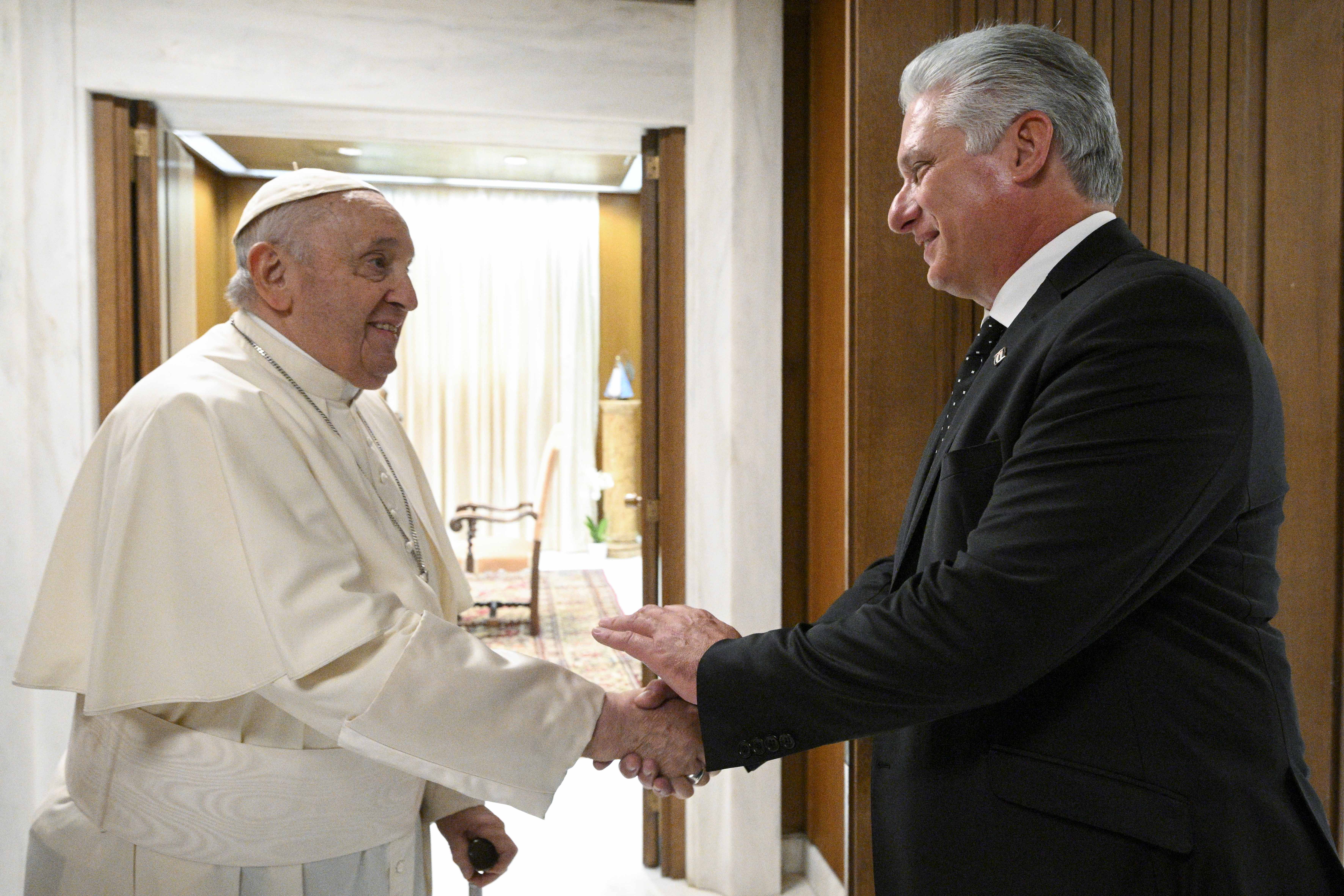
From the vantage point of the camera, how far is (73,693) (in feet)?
9.91

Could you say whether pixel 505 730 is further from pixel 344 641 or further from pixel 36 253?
pixel 36 253

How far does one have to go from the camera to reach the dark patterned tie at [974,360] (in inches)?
51.2

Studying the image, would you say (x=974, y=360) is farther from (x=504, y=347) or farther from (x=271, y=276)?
(x=504, y=347)

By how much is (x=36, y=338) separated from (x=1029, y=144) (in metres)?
3.09

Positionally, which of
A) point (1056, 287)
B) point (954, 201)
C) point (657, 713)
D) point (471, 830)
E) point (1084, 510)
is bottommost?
point (471, 830)

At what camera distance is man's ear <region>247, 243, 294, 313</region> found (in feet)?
5.56

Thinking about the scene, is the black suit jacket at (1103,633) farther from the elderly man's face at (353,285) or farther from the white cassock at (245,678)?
the elderly man's face at (353,285)

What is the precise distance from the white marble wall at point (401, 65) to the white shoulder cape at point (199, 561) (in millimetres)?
1998

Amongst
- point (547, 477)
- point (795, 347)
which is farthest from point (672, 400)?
point (547, 477)

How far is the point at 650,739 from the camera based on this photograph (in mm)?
1539

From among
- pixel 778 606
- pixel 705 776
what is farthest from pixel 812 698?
pixel 778 606

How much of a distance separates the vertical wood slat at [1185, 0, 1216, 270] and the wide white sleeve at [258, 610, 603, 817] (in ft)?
4.46

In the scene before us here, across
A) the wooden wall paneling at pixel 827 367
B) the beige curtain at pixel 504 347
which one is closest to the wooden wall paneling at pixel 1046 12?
the wooden wall paneling at pixel 827 367

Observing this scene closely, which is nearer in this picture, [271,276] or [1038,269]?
[1038,269]
